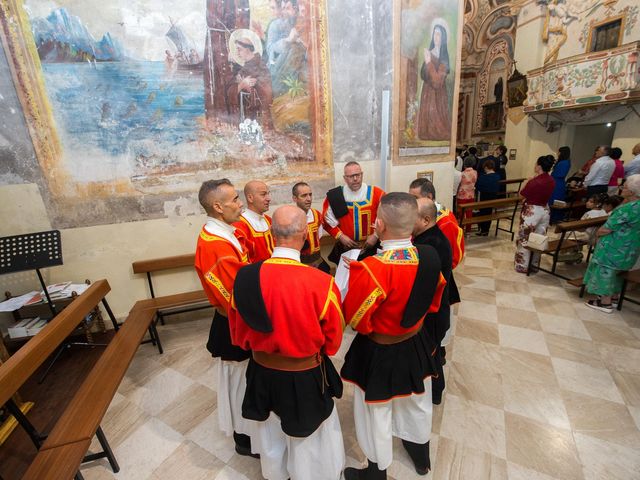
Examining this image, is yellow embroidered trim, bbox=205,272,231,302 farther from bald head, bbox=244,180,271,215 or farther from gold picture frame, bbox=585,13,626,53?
gold picture frame, bbox=585,13,626,53

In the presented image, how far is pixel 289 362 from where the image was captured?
5.41ft

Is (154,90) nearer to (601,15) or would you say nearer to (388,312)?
(388,312)

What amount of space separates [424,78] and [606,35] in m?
9.25

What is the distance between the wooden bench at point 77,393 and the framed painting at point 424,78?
4.58 m

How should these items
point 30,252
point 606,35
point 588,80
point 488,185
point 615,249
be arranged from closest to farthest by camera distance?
point 30,252 → point 615,249 → point 488,185 → point 588,80 → point 606,35

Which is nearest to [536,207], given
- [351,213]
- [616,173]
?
[351,213]

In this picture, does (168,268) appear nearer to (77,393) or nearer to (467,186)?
(77,393)

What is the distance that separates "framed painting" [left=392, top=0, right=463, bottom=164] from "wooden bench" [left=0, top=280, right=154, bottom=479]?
458cm

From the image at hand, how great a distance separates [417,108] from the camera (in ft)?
16.8

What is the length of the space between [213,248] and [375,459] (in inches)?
65.8

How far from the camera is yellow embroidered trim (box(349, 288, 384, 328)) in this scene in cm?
165

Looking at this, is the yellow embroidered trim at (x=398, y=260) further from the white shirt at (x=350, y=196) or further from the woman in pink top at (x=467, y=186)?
the woman in pink top at (x=467, y=186)

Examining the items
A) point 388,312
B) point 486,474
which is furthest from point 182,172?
point 486,474

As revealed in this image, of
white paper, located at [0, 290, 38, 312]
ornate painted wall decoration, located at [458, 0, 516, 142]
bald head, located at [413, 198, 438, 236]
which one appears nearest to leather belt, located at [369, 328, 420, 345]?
bald head, located at [413, 198, 438, 236]
